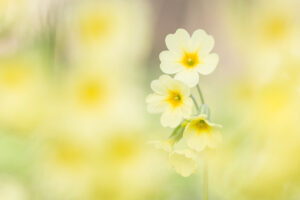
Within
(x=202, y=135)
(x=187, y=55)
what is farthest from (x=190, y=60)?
(x=202, y=135)

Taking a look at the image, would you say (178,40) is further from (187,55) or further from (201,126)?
(201,126)

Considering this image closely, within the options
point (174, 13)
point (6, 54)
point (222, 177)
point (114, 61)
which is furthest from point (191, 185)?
point (174, 13)

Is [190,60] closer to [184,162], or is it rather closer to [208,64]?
[208,64]

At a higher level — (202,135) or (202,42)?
(202,42)

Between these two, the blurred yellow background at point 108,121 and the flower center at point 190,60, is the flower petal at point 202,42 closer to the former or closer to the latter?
the flower center at point 190,60

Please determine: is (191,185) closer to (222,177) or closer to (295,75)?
(222,177)

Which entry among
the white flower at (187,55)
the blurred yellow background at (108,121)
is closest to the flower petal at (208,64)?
the white flower at (187,55)

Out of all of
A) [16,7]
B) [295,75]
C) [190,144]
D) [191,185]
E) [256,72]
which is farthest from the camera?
[256,72]
